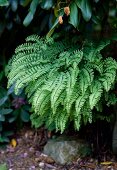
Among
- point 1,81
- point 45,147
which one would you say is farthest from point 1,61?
point 45,147

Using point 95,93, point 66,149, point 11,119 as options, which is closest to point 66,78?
point 95,93

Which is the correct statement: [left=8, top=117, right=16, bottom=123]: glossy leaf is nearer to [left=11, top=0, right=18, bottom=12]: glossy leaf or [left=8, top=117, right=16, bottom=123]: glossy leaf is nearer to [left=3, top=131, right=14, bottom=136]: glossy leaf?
[left=3, top=131, right=14, bottom=136]: glossy leaf

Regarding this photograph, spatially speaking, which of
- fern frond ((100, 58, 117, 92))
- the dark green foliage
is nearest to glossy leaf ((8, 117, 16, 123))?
the dark green foliage

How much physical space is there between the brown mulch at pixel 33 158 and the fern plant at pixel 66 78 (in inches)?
21.6

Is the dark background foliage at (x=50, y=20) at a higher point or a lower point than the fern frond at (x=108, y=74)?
higher

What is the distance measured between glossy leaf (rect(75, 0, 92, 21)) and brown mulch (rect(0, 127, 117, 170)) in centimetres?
140

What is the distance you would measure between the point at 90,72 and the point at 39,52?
1.87ft

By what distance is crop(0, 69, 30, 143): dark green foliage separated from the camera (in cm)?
436

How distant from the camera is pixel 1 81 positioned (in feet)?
15.5

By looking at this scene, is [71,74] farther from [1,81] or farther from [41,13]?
[1,81]

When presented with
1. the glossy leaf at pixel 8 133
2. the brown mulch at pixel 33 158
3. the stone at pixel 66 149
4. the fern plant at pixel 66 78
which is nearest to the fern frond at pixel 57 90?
the fern plant at pixel 66 78

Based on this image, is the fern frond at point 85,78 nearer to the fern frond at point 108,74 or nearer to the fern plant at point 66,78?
the fern plant at point 66,78

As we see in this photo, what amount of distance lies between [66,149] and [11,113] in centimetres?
89

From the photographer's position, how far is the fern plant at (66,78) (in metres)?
3.24
